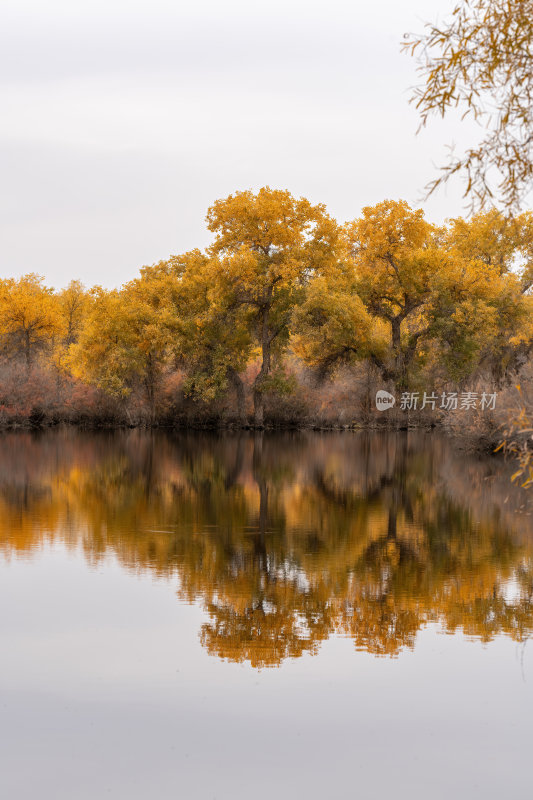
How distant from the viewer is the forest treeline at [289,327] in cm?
4866

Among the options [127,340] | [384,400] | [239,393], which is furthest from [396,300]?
[127,340]

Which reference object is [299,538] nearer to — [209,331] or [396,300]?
[209,331]

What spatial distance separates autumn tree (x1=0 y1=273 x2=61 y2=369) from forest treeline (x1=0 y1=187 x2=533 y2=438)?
7.27 metres

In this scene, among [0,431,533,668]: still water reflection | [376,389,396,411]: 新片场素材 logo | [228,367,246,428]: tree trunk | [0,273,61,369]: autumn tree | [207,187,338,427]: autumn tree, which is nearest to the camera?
[0,431,533,668]: still water reflection

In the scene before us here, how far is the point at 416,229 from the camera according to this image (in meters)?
49.3

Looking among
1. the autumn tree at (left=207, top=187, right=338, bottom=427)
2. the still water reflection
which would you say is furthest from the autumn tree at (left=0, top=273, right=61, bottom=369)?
the still water reflection

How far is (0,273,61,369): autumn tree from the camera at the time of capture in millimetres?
62219

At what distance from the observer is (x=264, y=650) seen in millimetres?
8938

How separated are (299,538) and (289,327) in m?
35.0

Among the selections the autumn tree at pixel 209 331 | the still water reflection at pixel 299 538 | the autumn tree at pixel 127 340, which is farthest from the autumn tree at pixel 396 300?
the still water reflection at pixel 299 538

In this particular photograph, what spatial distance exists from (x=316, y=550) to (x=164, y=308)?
3900 cm

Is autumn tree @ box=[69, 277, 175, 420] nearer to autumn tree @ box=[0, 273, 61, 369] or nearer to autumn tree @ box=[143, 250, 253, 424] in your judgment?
autumn tree @ box=[143, 250, 253, 424]

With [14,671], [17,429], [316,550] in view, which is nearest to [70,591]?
[14,671]

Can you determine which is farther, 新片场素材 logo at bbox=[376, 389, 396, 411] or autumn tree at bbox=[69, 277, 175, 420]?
新片场素材 logo at bbox=[376, 389, 396, 411]
